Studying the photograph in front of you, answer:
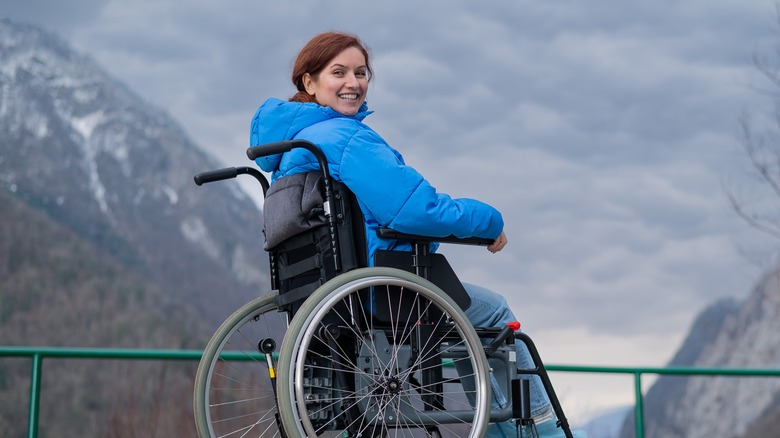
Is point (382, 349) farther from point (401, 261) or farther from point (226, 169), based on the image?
point (226, 169)

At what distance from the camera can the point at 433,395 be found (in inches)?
94.1

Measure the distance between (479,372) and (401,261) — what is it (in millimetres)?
302

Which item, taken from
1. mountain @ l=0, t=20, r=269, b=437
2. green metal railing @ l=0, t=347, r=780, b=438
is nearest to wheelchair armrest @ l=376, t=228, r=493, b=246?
green metal railing @ l=0, t=347, r=780, b=438

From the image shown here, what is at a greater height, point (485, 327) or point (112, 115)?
point (112, 115)

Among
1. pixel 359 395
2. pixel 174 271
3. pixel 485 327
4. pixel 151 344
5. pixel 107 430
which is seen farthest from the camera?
pixel 174 271

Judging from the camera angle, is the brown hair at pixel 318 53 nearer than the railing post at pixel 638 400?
Yes

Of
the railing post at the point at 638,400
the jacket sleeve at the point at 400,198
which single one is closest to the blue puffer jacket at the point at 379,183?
the jacket sleeve at the point at 400,198

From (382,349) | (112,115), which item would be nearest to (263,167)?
(382,349)

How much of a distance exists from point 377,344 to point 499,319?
0.36 metres

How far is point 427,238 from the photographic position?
2375 mm

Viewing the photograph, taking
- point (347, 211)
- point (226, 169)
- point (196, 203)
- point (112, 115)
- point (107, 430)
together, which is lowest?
point (347, 211)

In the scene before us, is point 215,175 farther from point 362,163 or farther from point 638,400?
point 638,400

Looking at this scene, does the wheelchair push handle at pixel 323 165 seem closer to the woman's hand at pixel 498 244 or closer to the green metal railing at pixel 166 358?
the woman's hand at pixel 498 244

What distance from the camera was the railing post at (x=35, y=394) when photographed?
12.3ft
